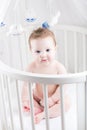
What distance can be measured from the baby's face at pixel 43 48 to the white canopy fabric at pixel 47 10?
0.80 feet

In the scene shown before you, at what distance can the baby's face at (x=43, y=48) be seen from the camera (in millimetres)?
1241

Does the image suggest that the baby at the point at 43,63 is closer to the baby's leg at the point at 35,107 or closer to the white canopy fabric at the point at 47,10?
the baby's leg at the point at 35,107

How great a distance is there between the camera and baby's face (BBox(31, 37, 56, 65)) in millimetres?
1241

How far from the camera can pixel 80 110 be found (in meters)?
1.07

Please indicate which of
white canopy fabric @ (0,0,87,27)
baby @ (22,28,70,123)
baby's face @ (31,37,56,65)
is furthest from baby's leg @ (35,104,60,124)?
white canopy fabric @ (0,0,87,27)

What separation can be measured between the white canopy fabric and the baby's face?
24 centimetres

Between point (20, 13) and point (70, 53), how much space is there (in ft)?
1.17

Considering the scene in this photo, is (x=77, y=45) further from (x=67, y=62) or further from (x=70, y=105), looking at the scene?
(x=70, y=105)

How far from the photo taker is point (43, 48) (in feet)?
4.09

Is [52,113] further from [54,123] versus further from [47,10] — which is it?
[47,10]

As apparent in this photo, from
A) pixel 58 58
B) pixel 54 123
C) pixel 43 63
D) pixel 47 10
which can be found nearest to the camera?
pixel 54 123

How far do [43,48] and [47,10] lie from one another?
0.35m

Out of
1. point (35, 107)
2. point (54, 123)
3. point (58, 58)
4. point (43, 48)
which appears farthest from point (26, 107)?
point (58, 58)

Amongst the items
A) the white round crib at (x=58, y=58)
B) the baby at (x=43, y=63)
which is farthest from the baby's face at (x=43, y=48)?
the white round crib at (x=58, y=58)
